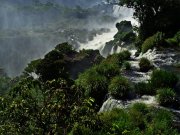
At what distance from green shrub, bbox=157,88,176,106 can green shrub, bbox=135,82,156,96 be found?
1963mm

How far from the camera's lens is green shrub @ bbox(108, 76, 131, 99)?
2972 cm

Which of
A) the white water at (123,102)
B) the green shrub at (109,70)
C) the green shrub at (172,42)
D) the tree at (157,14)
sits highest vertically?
the tree at (157,14)

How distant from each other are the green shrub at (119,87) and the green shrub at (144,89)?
68cm

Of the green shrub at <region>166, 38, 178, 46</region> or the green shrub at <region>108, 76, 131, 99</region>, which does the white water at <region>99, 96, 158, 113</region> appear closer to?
the green shrub at <region>108, 76, 131, 99</region>

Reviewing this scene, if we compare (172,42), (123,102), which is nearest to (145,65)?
(172,42)

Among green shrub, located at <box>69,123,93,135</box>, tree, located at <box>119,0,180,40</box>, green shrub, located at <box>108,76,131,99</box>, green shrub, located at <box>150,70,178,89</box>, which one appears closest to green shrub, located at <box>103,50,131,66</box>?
tree, located at <box>119,0,180,40</box>

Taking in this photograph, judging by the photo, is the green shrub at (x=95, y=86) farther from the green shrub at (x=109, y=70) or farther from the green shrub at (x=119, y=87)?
the green shrub at (x=109, y=70)

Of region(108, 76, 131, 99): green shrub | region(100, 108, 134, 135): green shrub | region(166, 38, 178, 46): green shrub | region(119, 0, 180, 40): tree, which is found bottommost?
region(100, 108, 134, 135): green shrub

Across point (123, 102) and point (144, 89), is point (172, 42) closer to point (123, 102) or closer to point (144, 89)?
point (144, 89)

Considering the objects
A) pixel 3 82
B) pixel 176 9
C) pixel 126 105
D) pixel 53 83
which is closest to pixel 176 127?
pixel 126 105

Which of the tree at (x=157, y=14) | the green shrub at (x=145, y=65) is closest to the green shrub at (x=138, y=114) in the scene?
the green shrub at (x=145, y=65)

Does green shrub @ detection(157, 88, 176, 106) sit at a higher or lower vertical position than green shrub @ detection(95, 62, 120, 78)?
lower

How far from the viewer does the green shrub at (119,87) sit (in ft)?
97.5

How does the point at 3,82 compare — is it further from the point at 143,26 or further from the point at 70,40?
the point at 70,40
